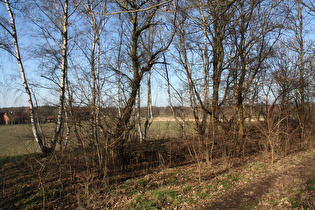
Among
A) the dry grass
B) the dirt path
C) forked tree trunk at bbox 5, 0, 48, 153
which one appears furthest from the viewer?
forked tree trunk at bbox 5, 0, 48, 153

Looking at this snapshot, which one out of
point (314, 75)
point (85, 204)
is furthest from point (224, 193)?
point (314, 75)

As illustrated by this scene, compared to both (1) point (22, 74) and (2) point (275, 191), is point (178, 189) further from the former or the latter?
(1) point (22, 74)

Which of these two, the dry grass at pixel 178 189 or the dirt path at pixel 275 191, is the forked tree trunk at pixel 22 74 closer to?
the dry grass at pixel 178 189

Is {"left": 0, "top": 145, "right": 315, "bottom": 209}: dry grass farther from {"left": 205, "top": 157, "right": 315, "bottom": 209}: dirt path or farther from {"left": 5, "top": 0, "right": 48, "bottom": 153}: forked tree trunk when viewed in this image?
{"left": 5, "top": 0, "right": 48, "bottom": 153}: forked tree trunk

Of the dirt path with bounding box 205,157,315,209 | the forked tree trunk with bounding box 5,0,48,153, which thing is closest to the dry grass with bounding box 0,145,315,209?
the dirt path with bounding box 205,157,315,209

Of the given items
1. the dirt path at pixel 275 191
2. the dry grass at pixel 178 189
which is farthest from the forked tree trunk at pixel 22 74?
the dirt path at pixel 275 191

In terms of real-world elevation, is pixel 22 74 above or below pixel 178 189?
above

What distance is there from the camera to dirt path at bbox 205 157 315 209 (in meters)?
3.82

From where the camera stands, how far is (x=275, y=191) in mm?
4391

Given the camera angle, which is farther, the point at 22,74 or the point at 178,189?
the point at 22,74

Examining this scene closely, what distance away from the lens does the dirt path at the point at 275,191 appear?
3816mm

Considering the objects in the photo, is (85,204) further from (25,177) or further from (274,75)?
(274,75)

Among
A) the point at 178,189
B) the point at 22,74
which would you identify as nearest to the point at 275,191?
the point at 178,189

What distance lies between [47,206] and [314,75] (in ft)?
43.5
